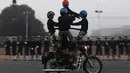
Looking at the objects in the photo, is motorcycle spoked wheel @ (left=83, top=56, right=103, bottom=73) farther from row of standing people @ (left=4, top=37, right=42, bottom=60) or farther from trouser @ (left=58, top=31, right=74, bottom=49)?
row of standing people @ (left=4, top=37, right=42, bottom=60)

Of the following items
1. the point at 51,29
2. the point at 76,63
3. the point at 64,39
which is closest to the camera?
the point at 64,39

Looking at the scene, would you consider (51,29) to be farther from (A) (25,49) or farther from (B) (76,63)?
(A) (25,49)

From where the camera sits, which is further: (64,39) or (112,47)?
(112,47)

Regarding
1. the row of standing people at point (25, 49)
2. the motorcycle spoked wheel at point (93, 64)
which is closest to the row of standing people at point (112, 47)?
the row of standing people at point (25, 49)

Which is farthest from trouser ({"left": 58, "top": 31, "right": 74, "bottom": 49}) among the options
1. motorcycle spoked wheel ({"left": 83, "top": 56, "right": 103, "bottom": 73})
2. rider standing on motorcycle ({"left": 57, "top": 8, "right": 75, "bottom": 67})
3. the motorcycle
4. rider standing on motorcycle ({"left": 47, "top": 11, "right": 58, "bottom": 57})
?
motorcycle spoked wheel ({"left": 83, "top": 56, "right": 103, "bottom": 73})

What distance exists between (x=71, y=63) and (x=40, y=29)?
243 ft

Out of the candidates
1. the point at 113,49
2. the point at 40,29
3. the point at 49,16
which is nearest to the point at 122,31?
the point at 113,49

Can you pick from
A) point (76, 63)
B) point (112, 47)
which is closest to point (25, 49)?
point (112, 47)

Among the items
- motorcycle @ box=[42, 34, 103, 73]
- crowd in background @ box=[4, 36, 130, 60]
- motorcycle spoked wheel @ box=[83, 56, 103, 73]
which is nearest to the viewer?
motorcycle @ box=[42, 34, 103, 73]

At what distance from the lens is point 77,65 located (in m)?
10.7

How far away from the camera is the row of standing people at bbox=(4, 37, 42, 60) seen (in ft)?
86.8

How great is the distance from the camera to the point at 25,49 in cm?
2720

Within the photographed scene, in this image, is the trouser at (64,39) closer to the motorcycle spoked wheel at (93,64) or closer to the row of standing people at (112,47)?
the motorcycle spoked wheel at (93,64)

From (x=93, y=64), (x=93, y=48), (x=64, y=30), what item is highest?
(x=64, y=30)
